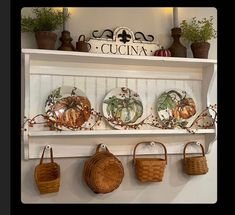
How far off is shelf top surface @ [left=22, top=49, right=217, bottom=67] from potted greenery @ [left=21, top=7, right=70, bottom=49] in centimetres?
5

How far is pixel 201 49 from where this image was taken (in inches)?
59.6

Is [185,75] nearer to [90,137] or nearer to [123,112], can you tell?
[123,112]

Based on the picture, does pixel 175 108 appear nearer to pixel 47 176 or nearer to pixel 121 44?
pixel 121 44

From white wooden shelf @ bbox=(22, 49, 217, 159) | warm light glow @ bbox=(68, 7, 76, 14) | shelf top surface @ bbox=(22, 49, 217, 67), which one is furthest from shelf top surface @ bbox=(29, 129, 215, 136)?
warm light glow @ bbox=(68, 7, 76, 14)

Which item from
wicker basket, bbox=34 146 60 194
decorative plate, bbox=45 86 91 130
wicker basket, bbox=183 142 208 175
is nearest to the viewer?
wicker basket, bbox=34 146 60 194

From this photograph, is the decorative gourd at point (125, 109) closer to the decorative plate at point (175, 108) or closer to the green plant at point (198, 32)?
the decorative plate at point (175, 108)

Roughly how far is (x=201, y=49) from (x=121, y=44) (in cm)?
41

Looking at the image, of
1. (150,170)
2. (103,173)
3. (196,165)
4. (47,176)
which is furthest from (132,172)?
(47,176)

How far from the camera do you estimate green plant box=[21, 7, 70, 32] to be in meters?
1.36

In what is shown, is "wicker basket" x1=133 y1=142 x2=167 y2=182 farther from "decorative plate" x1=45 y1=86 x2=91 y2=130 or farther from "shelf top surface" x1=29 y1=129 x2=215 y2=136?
"decorative plate" x1=45 y1=86 x2=91 y2=130

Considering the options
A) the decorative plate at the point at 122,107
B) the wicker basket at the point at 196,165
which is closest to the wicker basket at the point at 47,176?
the decorative plate at the point at 122,107

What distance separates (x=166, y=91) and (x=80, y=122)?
0.50 metres

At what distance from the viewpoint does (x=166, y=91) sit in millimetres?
1587

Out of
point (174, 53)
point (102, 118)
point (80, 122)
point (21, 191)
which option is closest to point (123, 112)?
point (102, 118)
